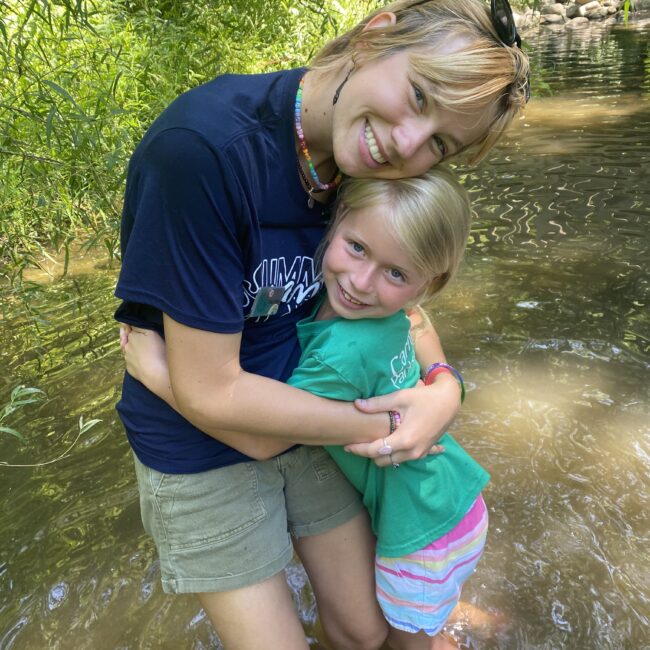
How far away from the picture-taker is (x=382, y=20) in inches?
48.6

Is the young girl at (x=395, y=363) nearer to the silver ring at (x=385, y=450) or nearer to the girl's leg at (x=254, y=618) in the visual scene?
the silver ring at (x=385, y=450)

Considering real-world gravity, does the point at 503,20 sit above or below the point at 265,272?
above

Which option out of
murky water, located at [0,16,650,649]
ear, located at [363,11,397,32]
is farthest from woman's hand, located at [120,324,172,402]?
murky water, located at [0,16,650,649]

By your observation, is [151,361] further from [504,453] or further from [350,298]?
[504,453]

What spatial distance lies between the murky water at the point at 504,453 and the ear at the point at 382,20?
5.00ft

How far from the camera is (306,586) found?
2068 millimetres

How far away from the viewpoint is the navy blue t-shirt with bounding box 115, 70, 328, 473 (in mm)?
1052

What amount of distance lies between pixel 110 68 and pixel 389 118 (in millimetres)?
2979

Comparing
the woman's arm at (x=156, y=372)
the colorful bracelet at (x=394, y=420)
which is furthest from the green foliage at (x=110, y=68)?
the colorful bracelet at (x=394, y=420)

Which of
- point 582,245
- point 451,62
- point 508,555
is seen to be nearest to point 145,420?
point 451,62

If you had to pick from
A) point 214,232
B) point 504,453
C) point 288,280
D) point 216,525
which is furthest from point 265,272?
point 504,453

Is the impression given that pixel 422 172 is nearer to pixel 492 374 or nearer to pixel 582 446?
pixel 582 446

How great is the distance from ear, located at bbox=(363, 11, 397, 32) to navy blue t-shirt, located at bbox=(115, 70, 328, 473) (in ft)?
0.53

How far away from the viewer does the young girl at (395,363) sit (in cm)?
131
